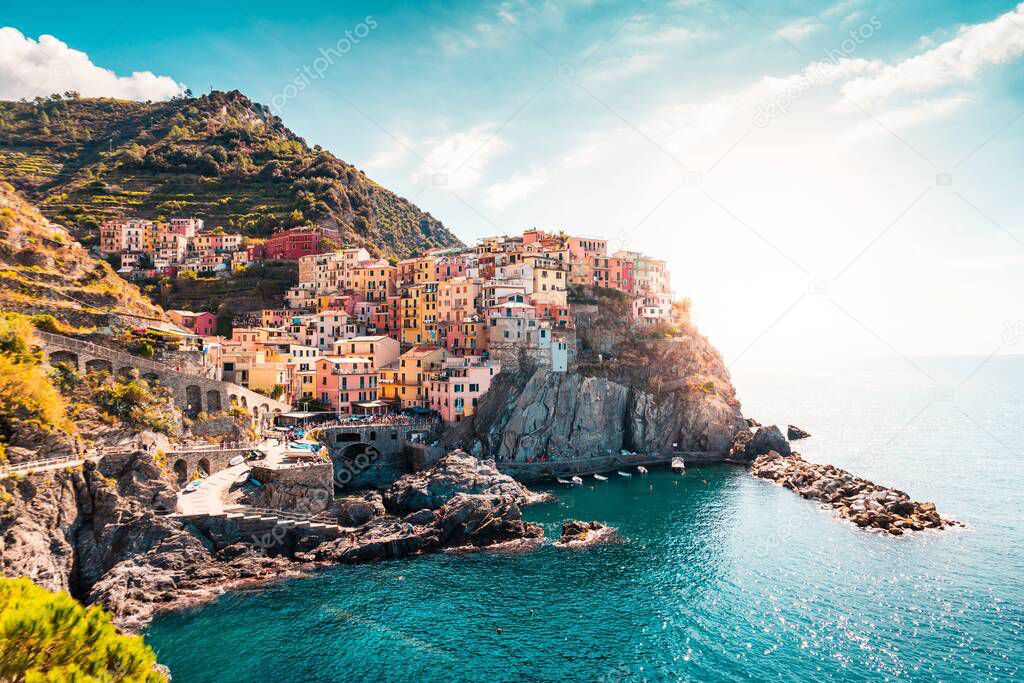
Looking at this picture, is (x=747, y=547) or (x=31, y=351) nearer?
(x=31, y=351)

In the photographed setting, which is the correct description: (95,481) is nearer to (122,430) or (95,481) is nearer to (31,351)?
(122,430)

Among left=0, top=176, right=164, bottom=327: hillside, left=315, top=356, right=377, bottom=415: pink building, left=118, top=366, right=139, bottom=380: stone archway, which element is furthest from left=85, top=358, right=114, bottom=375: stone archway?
left=315, top=356, right=377, bottom=415: pink building

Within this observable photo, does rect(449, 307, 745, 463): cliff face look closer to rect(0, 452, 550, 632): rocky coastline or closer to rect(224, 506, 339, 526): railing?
rect(0, 452, 550, 632): rocky coastline

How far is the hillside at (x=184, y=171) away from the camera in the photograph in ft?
384

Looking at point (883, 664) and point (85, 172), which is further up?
point (85, 172)

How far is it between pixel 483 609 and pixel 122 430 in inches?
1150

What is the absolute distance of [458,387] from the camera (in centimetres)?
6981

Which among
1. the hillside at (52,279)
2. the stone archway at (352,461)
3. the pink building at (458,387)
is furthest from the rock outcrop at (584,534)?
the hillside at (52,279)

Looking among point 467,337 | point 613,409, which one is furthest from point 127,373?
point 613,409

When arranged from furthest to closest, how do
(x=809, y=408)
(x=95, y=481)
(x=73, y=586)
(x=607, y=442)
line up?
(x=809, y=408) < (x=607, y=442) < (x=95, y=481) < (x=73, y=586)

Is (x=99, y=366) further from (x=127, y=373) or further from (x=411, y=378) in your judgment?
(x=411, y=378)

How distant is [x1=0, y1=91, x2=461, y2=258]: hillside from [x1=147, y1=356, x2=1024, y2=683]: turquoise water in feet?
287

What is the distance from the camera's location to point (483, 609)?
122 ft

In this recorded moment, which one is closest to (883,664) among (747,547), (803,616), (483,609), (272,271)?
(803,616)
